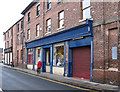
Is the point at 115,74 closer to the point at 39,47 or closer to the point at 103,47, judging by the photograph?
the point at 103,47

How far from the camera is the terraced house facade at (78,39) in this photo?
10.2m

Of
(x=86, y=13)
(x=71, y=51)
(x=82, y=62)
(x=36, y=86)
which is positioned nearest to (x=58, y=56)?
(x=71, y=51)

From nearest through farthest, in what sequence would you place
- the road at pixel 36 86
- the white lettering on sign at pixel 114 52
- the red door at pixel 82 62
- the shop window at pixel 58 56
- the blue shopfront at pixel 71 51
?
the road at pixel 36 86
the white lettering on sign at pixel 114 52
the blue shopfront at pixel 71 51
the red door at pixel 82 62
the shop window at pixel 58 56

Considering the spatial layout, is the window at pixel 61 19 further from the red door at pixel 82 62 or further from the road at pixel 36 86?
the road at pixel 36 86

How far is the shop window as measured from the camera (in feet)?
54.3

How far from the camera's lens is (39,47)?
22.3 metres

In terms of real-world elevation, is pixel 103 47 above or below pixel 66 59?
above

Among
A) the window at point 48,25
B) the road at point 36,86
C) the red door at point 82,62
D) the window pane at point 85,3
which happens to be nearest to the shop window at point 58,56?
the red door at point 82,62

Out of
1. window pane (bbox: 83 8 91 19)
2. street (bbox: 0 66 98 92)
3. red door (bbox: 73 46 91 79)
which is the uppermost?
window pane (bbox: 83 8 91 19)

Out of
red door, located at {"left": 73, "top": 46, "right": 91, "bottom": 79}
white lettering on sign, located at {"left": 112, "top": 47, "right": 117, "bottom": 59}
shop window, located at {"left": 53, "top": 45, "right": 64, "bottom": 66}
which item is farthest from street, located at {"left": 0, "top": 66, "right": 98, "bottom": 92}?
shop window, located at {"left": 53, "top": 45, "right": 64, "bottom": 66}

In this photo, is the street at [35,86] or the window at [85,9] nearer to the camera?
the street at [35,86]

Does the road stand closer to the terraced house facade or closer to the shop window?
the terraced house facade

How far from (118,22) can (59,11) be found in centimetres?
885

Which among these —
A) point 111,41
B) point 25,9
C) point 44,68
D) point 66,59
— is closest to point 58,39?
point 66,59
